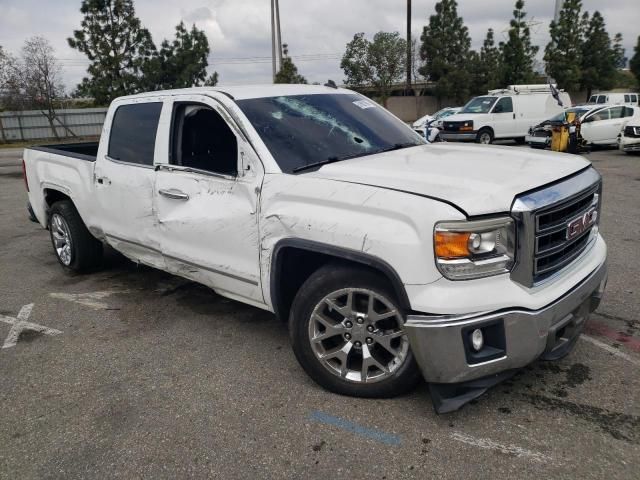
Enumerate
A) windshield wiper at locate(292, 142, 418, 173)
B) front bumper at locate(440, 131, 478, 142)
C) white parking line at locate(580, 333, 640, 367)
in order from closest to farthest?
windshield wiper at locate(292, 142, 418, 173)
white parking line at locate(580, 333, 640, 367)
front bumper at locate(440, 131, 478, 142)

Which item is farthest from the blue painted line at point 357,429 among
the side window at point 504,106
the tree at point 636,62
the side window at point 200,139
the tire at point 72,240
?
the tree at point 636,62

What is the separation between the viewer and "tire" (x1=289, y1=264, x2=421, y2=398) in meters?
2.93

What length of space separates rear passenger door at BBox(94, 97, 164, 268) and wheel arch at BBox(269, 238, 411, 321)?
1.35 m

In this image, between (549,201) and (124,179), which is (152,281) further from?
(549,201)

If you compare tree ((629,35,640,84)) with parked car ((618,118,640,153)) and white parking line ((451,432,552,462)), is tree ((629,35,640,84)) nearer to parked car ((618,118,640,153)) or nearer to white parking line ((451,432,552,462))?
parked car ((618,118,640,153))

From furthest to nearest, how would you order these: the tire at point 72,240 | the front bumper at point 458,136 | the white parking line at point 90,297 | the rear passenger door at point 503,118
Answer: the rear passenger door at point 503,118 < the front bumper at point 458,136 < the tire at point 72,240 < the white parking line at point 90,297

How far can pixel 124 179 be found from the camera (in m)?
4.48

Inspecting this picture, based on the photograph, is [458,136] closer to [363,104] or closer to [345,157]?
[363,104]

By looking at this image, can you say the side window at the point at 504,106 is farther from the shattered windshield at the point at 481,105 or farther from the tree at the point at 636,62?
the tree at the point at 636,62

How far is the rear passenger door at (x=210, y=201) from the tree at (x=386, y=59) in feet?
126

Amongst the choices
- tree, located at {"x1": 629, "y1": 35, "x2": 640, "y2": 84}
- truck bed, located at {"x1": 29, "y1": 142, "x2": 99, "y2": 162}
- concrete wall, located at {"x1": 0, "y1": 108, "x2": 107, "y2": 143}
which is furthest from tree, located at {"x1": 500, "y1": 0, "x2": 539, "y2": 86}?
truck bed, located at {"x1": 29, "y1": 142, "x2": 99, "y2": 162}

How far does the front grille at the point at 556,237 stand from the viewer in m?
2.75

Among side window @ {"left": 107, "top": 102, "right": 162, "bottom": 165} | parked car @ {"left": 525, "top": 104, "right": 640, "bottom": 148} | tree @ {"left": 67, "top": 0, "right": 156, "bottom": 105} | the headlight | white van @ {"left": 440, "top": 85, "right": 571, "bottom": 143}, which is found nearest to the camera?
the headlight

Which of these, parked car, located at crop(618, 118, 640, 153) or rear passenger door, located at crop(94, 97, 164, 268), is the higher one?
rear passenger door, located at crop(94, 97, 164, 268)
